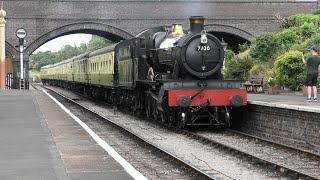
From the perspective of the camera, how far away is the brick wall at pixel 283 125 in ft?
38.6

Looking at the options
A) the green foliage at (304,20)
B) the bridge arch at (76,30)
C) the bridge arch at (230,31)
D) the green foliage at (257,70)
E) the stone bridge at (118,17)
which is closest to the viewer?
the green foliage at (257,70)

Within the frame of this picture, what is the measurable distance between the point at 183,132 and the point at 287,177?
634cm

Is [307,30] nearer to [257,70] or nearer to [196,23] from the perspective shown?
[257,70]

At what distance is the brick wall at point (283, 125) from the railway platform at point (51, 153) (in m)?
4.59

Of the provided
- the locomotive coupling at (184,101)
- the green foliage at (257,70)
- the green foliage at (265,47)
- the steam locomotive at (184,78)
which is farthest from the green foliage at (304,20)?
the locomotive coupling at (184,101)

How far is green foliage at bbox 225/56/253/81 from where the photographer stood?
29.4 m

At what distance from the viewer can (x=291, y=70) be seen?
21562 millimetres

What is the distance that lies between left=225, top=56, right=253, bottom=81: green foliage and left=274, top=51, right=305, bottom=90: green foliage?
282 inches

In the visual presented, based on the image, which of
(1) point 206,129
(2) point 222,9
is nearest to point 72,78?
(2) point 222,9

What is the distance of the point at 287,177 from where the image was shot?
8.59 m

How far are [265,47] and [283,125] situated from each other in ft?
58.6

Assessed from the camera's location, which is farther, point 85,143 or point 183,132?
point 183,132

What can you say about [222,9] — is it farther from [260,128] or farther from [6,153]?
[6,153]

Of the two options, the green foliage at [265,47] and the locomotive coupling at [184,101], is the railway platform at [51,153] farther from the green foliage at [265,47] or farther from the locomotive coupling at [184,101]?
the green foliage at [265,47]
